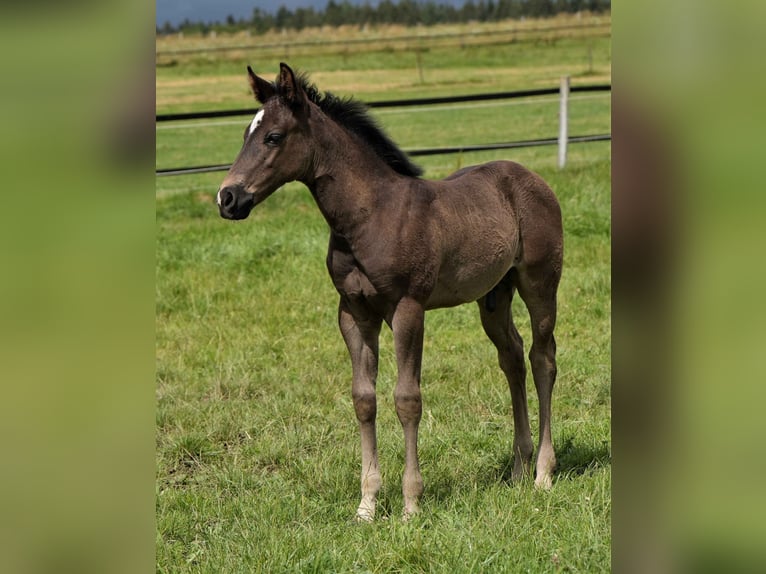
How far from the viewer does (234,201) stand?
12.3ft

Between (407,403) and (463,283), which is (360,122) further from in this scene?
(407,403)

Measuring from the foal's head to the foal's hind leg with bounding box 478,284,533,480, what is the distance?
1.49m

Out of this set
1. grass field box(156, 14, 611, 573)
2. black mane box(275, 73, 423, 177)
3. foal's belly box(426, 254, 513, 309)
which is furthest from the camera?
foal's belly box(426, 254, 513, 309)

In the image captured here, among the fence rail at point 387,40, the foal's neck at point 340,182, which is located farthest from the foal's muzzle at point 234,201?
the fence rail at point 387,40

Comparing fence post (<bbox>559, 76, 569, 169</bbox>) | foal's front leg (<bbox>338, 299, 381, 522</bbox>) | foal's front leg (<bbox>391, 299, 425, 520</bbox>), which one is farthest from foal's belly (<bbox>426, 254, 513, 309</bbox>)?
fence post (<bbox>559, 76, 569, 169</bbox>)

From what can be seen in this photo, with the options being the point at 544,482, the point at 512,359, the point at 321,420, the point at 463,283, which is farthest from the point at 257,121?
the point at 321,420

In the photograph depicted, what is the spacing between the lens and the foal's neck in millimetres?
4082

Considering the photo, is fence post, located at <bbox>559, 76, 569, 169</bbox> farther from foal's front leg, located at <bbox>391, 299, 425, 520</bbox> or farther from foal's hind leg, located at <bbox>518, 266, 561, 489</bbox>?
foal's front leg, located at <bbox>391, 299, 425, 520</bbox>

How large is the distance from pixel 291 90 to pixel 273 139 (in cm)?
23

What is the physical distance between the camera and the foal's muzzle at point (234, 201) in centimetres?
373

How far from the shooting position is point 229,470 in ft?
16.1
